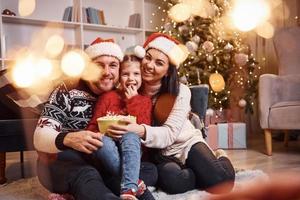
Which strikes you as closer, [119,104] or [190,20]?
[119,104]

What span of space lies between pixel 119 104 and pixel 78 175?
1.03ft

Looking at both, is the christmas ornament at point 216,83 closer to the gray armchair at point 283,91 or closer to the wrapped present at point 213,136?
the wrapped present at point 213,136

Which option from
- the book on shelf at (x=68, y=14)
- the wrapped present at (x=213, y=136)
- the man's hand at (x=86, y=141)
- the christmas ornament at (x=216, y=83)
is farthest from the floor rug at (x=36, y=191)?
the book on shelf at (x=68, y=14)

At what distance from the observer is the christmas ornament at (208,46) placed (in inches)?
121

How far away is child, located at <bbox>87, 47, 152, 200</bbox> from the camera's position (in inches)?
45.1

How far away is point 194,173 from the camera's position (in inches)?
58.7

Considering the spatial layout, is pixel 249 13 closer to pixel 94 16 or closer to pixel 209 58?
pixel 209 58

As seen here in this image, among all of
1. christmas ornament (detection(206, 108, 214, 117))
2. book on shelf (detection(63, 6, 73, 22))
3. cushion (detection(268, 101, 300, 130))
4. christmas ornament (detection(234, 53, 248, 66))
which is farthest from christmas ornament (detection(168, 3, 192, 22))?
cushion (detection(268, 101, 300, 130))

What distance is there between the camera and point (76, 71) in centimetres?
150

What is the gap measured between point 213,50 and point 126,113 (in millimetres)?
1976

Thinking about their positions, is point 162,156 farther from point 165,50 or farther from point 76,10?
point 76,10

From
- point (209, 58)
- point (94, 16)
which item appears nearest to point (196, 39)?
point (209, 58)

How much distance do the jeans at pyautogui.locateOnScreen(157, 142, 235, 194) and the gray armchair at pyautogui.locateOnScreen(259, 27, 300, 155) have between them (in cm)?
109

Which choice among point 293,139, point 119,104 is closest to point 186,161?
point 119,104
